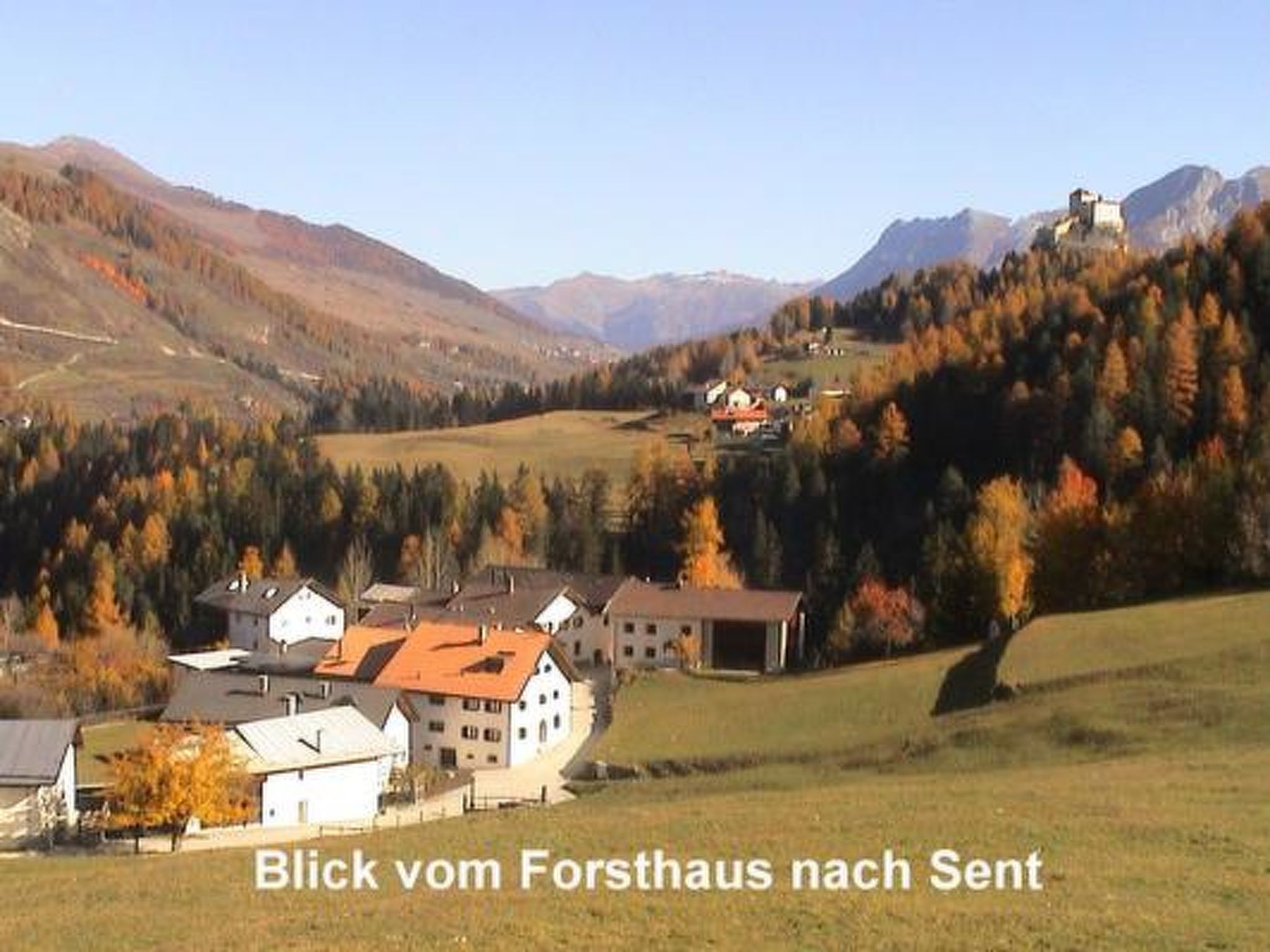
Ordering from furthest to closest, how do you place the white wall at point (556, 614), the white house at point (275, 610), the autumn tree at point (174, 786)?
the white house at point (275, 610) < the white wall at point (556, 614) < the autumn tree at point (174, 786)

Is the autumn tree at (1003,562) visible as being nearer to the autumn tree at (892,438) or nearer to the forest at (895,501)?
the forest at (895,501)

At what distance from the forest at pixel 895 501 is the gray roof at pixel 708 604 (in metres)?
4.15

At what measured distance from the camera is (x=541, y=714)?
7150 cm

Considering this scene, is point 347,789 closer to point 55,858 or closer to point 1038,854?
point 55,858

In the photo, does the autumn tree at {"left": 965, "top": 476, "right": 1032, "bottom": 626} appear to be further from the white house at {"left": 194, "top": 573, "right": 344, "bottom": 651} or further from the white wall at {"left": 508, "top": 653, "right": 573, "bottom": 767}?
the white house at {"left": 194, "top": 573, "right": 344, "bottom": 651}

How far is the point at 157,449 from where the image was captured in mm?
176375

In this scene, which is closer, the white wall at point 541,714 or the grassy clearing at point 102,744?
the grassy clearing at point 102,744

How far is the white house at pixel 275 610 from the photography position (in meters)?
104

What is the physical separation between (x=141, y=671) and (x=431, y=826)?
2490 inches

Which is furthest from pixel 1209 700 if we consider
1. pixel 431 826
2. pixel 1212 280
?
pixel 1212 280

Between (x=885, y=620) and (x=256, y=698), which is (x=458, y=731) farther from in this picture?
(x=885, y=620)

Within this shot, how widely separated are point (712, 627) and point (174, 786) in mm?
49670

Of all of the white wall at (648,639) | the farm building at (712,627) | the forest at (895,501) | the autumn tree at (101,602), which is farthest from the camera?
the autumn tree at (101,602)

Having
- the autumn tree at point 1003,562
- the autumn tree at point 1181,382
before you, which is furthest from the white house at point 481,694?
the autumn tree at point 1181,382
